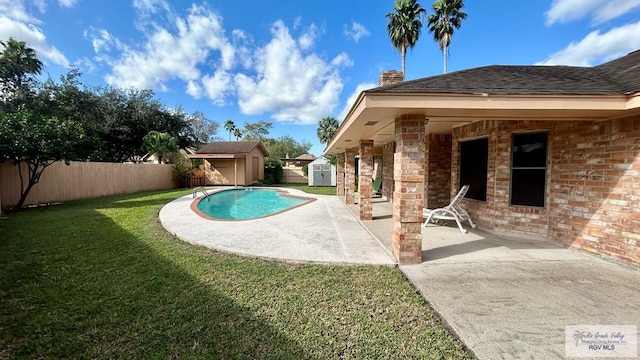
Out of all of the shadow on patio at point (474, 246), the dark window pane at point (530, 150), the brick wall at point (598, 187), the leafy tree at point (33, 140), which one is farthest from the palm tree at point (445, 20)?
the leafy tree at point (33, 140)

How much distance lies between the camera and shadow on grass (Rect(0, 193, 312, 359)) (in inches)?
87.9

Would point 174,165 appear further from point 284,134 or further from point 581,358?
point 284,134

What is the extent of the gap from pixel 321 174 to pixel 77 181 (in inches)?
639

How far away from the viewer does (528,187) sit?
5617 mm

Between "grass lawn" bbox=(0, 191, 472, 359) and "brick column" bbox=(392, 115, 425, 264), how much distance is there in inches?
22.4

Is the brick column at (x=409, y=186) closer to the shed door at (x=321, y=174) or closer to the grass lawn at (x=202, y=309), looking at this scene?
the grass lawn at (x=202, y=309)

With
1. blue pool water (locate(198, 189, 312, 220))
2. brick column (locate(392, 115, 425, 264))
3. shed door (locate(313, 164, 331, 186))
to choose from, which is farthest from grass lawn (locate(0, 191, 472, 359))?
shed door (locate(313, 164, 331, 186))

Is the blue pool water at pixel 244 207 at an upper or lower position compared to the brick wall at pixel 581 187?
lower

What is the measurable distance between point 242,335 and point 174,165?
2175 centimetres

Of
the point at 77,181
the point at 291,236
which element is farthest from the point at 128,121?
the point at 291,236

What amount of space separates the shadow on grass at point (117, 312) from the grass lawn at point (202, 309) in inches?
0.4

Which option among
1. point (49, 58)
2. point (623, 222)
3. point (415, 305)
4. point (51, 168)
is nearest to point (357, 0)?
point (623, 222)

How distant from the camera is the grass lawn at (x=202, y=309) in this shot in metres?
2.24

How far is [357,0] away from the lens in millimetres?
11695
